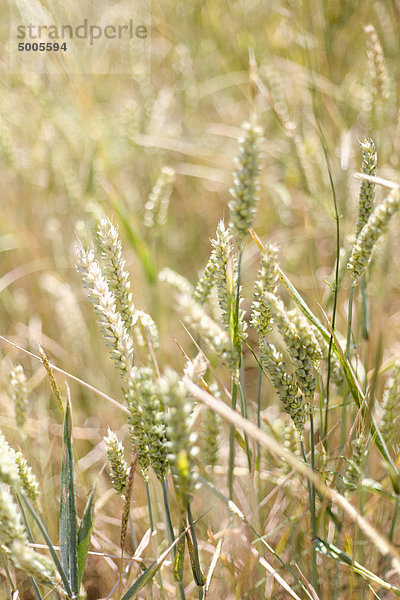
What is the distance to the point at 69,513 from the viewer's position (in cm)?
62

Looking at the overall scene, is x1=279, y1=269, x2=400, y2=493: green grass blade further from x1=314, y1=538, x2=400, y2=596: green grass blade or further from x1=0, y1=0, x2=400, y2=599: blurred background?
x1=0, y1=0, x2=400, y2=599: blurred background

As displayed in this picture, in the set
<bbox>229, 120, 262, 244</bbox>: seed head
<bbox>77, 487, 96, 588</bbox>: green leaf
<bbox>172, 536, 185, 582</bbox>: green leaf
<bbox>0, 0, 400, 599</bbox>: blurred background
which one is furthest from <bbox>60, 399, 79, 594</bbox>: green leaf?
<bbox>0, 0, 400, 599</bbox>: blurred background

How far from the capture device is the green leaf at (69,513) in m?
0.60

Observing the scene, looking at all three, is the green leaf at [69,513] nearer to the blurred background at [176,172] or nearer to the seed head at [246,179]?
the seed head at [246,179]

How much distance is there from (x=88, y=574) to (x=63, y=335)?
702mm

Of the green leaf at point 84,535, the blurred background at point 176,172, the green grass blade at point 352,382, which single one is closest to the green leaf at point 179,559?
the green leaf at point 84,535

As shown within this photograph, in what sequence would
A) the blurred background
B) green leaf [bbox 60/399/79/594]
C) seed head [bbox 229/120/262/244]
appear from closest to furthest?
1. seed head [bbox 229/120/262/244]
2. green leaf [bbox 60/399/79/594]
3. the blurred background

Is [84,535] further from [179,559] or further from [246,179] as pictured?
[246,179]

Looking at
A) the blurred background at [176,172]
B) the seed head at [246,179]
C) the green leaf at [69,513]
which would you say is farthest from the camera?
the blurred background at [176,172]

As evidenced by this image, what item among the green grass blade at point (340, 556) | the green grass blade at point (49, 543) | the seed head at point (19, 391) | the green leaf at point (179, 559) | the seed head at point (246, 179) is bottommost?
the green grass blade at point (340, 556)

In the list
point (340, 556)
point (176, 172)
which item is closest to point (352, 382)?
point (340, 556)

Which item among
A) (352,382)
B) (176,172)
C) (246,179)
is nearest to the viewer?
(246,179)

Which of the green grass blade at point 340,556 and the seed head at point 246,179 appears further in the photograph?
the green grass blade at point 340,556

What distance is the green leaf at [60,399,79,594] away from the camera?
0.60 metres
